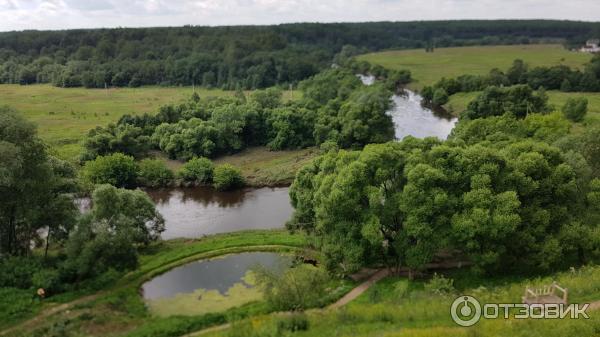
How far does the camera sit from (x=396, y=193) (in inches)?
1267

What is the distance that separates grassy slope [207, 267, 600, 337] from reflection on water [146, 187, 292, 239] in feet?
67.6

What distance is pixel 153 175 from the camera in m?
59.9

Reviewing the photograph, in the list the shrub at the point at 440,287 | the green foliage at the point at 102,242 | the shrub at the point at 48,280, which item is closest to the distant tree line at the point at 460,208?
the shrub at the point at 440,287

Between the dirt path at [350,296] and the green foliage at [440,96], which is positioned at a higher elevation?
the green foliage at [440,96]

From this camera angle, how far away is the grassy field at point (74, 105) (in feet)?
262

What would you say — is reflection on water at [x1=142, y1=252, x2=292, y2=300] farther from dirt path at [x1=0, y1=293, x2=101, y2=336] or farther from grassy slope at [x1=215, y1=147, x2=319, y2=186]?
grassy slope at [x1=215, y1=147, x2=319, y2=186]

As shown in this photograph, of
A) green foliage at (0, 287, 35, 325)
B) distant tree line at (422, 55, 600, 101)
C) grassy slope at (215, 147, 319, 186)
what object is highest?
distant tree line at (422, 55, 600, 101)

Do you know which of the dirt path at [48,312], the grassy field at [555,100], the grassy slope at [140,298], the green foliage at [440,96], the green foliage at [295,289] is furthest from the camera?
the green foliage at [440,96]

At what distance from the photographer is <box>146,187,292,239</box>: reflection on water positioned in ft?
156

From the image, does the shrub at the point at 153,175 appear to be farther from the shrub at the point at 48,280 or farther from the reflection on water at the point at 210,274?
the shrub at the point at 48,280

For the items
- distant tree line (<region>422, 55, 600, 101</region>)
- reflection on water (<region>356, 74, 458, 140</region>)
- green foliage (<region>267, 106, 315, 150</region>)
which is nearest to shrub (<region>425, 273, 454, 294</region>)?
green foliage (<region>267, 106, 315, 150</region>)

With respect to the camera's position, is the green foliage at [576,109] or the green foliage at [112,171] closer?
the green foliage at [112,171]

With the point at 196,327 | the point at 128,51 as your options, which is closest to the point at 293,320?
the point at 196,327

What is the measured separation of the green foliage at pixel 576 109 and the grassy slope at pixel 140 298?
182ft
